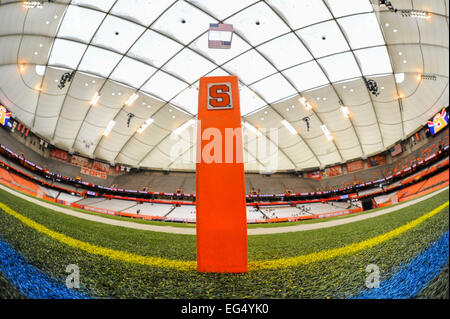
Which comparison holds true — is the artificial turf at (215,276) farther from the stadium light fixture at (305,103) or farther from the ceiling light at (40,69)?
the ceiling light at (40,69)

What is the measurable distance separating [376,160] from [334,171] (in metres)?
4.73

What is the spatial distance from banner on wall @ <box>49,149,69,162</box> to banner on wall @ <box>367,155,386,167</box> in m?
36.4

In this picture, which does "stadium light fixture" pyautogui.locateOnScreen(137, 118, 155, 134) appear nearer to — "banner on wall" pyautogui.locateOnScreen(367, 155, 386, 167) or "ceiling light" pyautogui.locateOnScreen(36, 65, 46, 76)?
"ceiling light" pyautogui.locateOnScreen(36, 65, 46, 76)

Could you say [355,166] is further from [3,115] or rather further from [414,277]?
[3,115]

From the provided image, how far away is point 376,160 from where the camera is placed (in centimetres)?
2173

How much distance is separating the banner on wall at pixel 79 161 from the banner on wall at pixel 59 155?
60 cm

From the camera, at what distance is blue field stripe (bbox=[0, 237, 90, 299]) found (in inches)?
44.4

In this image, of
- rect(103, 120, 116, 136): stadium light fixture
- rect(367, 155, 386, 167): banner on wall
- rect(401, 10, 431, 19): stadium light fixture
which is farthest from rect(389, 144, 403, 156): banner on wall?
rect(103, 120, 116, 136): stadium light fixture

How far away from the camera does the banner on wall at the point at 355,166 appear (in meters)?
22.9

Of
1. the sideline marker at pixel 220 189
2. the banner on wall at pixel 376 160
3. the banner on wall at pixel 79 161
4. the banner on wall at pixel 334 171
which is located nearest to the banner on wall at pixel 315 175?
the banner on wall at pixel 334 171

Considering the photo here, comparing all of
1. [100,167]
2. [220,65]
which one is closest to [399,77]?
[220,65]

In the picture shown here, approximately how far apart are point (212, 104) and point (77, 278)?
7.06 ft
